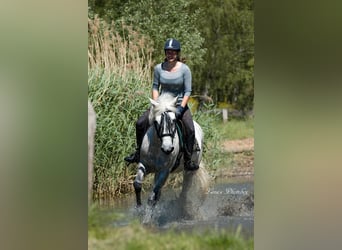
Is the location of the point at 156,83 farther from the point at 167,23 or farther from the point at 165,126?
the point at 167,23

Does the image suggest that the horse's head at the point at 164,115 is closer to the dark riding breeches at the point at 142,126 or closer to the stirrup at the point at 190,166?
the dark riding breeches at the point at 142,126

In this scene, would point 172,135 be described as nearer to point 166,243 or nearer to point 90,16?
point 166,243

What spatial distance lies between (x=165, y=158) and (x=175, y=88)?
0.63 m

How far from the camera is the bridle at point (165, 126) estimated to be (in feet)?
15.2

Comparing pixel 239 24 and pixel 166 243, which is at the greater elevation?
pixel 239 24

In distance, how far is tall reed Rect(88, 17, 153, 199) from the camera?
459cm

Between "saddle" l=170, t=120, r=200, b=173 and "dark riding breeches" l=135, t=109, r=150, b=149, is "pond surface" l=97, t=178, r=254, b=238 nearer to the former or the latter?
"saddle" l=170, t=120, r=200, b=173

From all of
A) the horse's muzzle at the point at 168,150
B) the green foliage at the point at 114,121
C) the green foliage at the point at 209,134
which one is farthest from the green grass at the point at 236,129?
the green foliage at the point at 114,121

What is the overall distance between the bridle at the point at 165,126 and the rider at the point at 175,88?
0.27 feet

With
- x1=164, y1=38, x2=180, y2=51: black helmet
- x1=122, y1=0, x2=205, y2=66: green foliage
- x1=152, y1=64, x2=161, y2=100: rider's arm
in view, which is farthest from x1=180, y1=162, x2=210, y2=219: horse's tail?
x1=164, y1=38, x2=180, y2=51: black helmet
